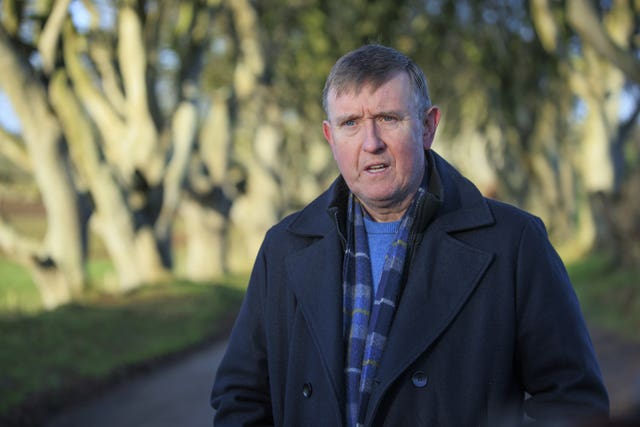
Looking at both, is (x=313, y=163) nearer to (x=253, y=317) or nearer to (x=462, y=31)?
(x=462, y=31)

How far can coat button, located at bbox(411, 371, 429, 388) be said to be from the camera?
2.68 metres

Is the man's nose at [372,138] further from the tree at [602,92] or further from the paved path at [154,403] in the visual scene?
the tree at [602,92]

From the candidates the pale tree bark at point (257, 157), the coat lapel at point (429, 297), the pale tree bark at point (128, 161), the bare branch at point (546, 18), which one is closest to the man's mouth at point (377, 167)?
the coat lapel at point (429, 297)

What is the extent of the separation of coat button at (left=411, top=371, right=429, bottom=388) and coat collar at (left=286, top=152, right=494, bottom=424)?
0.16 feet

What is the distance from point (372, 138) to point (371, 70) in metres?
0.21

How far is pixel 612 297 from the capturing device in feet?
44.0

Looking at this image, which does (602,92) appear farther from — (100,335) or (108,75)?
(100,335)

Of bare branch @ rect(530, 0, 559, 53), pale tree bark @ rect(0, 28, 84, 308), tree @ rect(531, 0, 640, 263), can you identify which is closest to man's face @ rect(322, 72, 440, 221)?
tree @ rect(531, 0, 640, 263)

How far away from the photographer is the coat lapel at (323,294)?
9.07ft

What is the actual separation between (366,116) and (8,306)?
1022 centimetres

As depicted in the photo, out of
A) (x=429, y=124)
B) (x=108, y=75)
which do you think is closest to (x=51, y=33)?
(x=108, y=75)

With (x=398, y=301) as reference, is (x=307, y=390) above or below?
below

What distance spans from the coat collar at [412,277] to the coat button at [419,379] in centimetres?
→ 5

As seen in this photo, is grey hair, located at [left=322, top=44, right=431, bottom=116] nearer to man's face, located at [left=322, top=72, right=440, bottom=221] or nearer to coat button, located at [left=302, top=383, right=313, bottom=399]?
man's face, located at [left=322, top=72, right=440, bottom=221]
